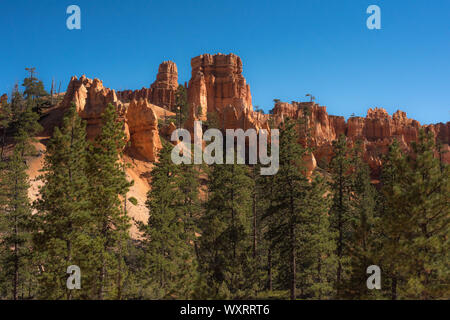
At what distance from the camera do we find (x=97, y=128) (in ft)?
164

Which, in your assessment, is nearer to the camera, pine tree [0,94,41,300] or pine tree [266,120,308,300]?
pine tree [266,120,308,300]

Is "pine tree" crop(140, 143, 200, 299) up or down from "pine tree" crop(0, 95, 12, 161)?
down

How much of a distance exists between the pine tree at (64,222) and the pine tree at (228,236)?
24.0 ft

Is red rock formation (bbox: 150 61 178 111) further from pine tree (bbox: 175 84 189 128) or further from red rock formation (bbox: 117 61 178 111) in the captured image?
pine tree (bbox: 175 84 189 128)

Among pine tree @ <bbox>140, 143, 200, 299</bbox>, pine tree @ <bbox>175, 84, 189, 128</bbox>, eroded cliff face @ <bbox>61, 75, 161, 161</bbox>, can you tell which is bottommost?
pine tree @ <bbox>140, 143, 200, 299</bbox>

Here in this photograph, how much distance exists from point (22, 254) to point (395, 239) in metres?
25.1

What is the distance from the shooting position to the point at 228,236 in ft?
76.4

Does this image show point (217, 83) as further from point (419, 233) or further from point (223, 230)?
point (419, 233)

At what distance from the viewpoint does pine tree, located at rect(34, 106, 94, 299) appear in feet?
59.1

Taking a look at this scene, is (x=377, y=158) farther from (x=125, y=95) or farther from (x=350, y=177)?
(x=125, y=95)

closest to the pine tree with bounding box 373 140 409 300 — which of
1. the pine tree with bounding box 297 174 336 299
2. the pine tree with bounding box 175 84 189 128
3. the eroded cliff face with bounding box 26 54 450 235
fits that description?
the pine tree with bounding box 297 174 336 299

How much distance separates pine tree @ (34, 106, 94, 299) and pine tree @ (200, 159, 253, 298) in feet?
24.0

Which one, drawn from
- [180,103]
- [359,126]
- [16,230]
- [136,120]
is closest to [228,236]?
[16,230]
